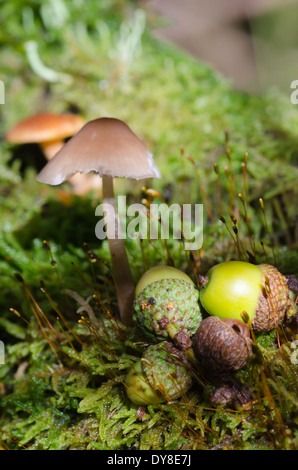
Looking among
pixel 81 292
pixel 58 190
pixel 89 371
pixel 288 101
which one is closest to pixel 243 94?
pixel 288 101

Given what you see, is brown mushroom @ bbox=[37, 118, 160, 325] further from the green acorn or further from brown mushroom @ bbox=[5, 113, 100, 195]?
brown mushroom @ bbox=[5, 113, 100, 195]

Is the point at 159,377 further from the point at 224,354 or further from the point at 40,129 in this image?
the point at 40,129

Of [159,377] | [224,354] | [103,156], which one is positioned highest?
[103,156]

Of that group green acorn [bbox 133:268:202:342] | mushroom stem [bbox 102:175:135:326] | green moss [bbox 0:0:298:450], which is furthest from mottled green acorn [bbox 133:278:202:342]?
mushroom stem [bbox 102:175:135:326]

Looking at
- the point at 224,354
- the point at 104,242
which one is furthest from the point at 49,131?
the point at 224,354
